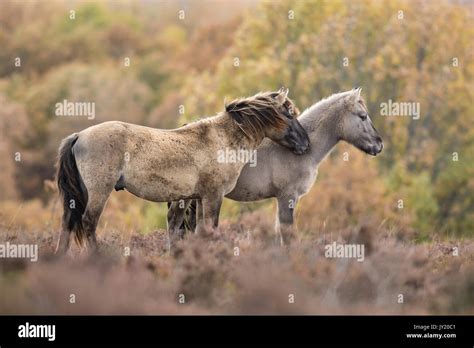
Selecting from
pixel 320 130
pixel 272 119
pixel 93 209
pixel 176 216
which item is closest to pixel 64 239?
pixel 93 209

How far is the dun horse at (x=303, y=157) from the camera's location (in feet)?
37.8

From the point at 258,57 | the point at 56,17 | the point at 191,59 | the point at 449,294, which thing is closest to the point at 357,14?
the point at 258,57

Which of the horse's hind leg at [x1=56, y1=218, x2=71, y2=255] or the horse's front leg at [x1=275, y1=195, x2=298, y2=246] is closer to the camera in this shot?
the horse's hind leg at [x1=56, y1=218, x2=71, y2=255]

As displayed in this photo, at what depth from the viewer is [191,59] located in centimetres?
7081

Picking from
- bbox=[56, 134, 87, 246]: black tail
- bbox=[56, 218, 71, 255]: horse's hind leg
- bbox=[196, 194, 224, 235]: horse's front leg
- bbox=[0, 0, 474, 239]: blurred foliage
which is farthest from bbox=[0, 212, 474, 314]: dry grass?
bbox=[0, 0, 474, 239]: blurred foliage

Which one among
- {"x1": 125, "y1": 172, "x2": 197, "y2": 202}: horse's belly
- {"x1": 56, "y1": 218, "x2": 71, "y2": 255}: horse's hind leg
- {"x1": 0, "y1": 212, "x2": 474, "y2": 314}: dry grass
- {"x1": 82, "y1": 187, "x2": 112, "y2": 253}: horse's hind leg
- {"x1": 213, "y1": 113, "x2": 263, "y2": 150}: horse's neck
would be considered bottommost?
{"x1": 0, "y1": 212, "x2": 474, "y2": 314}: dry grass

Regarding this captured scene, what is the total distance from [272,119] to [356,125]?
135 centimetres

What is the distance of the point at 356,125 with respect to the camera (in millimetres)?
11883

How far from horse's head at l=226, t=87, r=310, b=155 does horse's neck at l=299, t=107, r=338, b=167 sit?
31 cm

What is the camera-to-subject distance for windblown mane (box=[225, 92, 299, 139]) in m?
11.1

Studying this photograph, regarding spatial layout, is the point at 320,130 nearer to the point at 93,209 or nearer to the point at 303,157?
the point at 303,157

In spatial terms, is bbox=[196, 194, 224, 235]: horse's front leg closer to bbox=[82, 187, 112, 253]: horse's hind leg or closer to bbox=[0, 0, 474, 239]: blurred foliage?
bbox=[82, 187, 112, 253]: horse's hind leg
